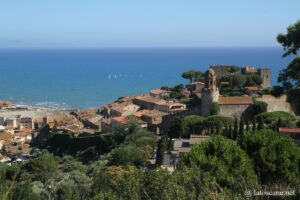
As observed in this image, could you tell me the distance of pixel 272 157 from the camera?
13.5m

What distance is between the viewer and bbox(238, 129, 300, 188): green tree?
13328 millimetres

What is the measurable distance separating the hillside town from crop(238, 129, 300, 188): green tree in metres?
10.1

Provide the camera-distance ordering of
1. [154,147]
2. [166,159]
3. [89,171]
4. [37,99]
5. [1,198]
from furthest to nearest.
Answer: [37,99] → [154,147] → [166,159] → [89,171] → [1,198]

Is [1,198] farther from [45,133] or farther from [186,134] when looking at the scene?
[45,133]

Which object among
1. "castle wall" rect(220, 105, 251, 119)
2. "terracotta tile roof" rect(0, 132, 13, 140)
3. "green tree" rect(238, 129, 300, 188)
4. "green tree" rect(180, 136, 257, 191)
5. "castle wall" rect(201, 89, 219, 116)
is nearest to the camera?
"green tree" rect(180, 136, 257, 191)

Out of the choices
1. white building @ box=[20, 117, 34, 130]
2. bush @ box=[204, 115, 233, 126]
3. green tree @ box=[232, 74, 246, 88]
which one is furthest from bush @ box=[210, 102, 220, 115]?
white building @ box=[20, 117, 34, 130]

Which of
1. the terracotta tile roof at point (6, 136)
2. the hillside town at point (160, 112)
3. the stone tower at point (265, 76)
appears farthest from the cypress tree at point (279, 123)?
the terracotta tile roof at point (6, 136)

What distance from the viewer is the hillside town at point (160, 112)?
1304 inches

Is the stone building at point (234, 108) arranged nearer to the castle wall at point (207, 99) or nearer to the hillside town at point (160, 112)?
the hillside town at point (160, 112)

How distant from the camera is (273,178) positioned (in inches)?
517

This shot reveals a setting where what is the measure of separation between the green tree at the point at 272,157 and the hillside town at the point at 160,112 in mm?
10102

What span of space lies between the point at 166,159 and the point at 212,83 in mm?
10636

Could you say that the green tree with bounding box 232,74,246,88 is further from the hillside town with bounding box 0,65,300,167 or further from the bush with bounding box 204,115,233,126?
the bush with bounding box 204,115,233,126

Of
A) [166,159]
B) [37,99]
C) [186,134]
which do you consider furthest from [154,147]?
[37,99]
